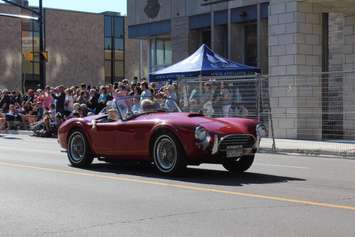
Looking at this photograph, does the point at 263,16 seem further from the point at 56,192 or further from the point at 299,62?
the point at 56,192

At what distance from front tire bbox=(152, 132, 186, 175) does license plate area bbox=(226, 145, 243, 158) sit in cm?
73

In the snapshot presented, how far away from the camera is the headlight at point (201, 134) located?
10.4m

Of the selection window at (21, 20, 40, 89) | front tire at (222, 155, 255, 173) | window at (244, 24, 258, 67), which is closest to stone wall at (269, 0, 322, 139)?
window at (244, 24, 258, 67)

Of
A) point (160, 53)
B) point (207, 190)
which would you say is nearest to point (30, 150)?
point (207, 190)

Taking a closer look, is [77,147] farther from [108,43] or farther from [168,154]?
[108,43]

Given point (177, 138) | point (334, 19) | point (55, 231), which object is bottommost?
point (55, 231)

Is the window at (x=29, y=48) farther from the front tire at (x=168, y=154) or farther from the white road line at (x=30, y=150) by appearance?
the front tire at (x=168, y=154)

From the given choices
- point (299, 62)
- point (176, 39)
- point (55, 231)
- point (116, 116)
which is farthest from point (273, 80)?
point (55, 231)

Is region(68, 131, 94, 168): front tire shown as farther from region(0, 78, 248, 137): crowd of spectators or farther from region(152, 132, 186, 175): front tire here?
region(152, 132, 186, 175): front tire

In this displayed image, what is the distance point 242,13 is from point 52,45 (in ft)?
127

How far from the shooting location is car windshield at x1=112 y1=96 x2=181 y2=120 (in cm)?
1191

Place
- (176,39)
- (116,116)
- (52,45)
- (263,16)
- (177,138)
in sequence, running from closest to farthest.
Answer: (177,138) → (116,116) → (263,16) → (176,39) → (52,45)

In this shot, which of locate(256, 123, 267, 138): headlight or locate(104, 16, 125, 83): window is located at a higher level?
locate(104, 16, 125, 83): window

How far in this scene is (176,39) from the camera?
30.8 m
